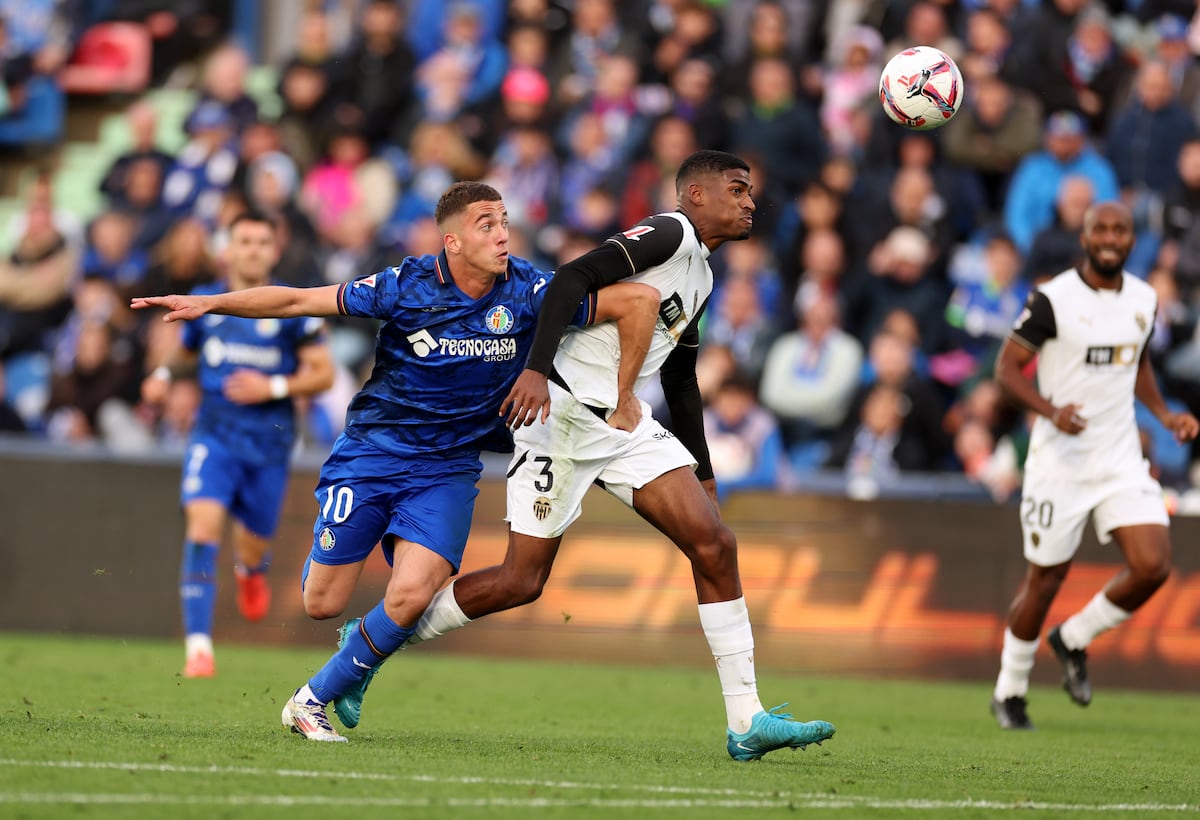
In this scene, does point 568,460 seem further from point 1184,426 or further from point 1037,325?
point 1184,426

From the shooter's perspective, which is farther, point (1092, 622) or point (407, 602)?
point (1092, 622)

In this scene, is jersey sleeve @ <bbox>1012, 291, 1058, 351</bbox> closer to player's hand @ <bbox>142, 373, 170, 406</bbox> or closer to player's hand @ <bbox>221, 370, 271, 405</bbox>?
player's hand @ <bbox>221, 370, 271, 405</bbox>

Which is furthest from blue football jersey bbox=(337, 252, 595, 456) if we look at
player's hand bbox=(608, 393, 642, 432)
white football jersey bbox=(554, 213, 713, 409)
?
player's hand bbox=(608, 393, 642, 432)

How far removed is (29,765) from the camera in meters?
6.26

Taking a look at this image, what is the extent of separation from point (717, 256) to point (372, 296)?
9.28 m

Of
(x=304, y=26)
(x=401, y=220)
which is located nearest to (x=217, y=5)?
(x=304, y=26)

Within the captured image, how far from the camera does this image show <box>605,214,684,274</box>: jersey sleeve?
7562 millimetres

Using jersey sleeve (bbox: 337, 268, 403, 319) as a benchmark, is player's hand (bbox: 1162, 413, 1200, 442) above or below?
below

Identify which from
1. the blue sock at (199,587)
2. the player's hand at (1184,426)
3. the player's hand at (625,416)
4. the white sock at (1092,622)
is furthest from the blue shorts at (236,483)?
the player's hand at (1184,426)

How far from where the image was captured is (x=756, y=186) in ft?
49.0

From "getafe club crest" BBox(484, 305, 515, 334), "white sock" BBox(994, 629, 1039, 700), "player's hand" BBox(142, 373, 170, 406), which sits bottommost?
"white sock" BBox(994, 629, 1039, 700)

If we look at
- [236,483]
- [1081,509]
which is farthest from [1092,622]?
[236,483]

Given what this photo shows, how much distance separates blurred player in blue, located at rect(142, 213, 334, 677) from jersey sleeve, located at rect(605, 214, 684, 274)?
3837 millimetres

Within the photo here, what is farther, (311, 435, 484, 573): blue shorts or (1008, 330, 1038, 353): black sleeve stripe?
(1008, 330, 1038, 353): black sleeve stripe
